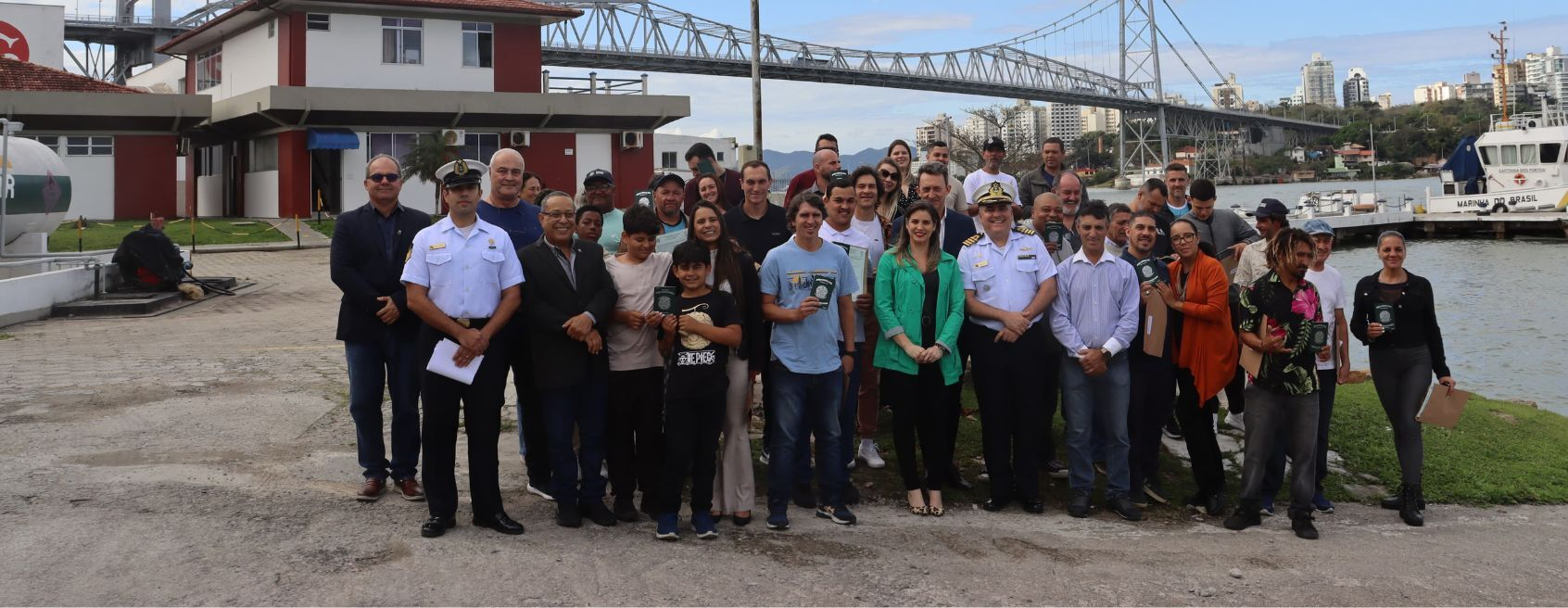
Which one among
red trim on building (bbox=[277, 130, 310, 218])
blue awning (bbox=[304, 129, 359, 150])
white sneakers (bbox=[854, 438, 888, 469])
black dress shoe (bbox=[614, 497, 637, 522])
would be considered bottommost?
black dress shoe (bbox=[614, 497, 637, 522])

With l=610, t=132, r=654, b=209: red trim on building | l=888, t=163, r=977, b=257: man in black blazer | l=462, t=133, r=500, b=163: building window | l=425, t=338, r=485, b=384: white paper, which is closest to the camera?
l=425, t=338, r=485, b=384: white paper

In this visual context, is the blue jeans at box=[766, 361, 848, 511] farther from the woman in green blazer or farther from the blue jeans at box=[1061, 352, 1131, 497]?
the blue jeans at box=[1061, 352, 1131, 497]

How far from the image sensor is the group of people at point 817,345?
5.28m

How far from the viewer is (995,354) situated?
237 inches

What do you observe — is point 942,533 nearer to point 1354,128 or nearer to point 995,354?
point 995,354

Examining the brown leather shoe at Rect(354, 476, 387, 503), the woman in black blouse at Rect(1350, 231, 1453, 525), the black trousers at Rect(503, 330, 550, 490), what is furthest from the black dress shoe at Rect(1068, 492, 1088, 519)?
the brown leather shoe at Rect(354, 476, 387, 503)

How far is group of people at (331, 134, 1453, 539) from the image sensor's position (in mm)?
5281

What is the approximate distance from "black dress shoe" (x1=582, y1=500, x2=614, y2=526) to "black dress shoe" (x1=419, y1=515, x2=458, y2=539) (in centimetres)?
66

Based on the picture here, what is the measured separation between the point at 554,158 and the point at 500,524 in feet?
101

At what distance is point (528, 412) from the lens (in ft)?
19.2

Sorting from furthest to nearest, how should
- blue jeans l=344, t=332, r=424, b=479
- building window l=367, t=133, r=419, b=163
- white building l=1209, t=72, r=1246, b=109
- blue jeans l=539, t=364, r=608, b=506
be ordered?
white building l=1209, t=72, r=1246, b=109
building window l=367, t=133, r=419, b=163
blue jeans l=344, t=332, r=424, b=479
blue jeans l=539, t=364, r=608, b=506

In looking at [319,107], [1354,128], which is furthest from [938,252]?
[1354,128]

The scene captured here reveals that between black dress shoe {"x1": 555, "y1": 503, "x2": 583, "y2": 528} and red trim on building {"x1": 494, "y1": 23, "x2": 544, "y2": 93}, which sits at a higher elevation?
red trim on building {"x1": 494, "y1": 23, "x2": 544, "y2": 93}

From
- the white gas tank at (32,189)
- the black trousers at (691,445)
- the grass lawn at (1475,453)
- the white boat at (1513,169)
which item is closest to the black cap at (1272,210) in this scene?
the grass lawn at (1475,453)
